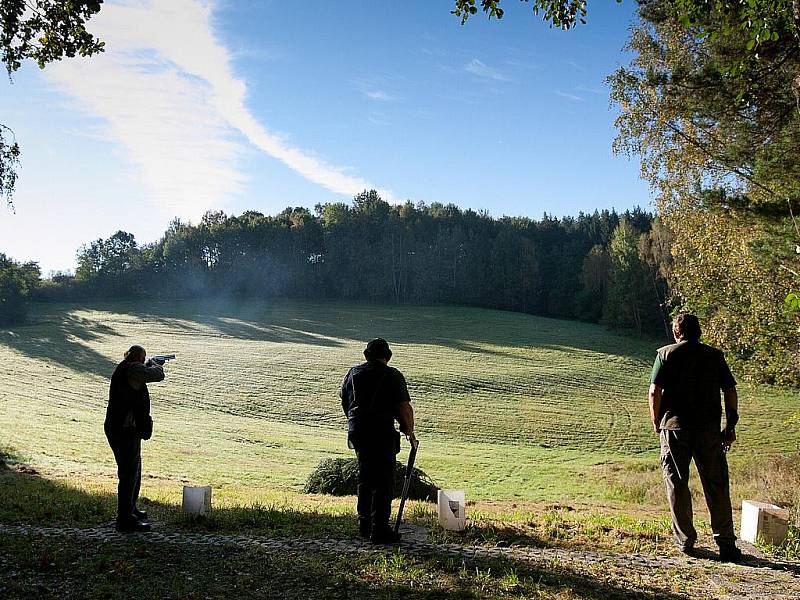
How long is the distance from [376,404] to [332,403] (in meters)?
26.8

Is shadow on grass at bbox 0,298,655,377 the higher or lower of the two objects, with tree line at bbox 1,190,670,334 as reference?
lower

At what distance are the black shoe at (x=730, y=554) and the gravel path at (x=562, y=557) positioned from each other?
0.08 metres

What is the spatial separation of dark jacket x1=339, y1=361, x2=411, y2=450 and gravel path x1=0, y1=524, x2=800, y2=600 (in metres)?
1.03

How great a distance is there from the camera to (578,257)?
3393 inches

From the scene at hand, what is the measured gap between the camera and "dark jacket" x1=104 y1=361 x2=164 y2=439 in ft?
22.4

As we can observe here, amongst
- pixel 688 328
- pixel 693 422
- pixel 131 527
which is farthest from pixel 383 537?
pixel 688 328

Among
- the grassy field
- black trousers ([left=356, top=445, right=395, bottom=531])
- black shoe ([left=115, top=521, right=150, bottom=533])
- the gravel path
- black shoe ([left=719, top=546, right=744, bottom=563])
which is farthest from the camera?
the grassy field

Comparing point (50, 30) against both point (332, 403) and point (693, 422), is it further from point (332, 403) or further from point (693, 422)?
point (332, 403)

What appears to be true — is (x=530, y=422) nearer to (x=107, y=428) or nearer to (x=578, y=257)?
(x=107, y=428)

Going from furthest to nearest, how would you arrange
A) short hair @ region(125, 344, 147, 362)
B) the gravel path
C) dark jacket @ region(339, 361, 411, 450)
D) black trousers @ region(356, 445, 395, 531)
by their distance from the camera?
→ short hair @ region(125, 344, 147, 362)
dark jacket @ region(339, 361, 411, 450)
black trousers @ region(356, 445, 395, 531)
the gravel path

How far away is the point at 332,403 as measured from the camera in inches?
1282

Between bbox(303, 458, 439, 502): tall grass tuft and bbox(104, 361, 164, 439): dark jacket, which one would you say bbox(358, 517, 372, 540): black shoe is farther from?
bbox(303, 458, 439, 502): tall grass tuft

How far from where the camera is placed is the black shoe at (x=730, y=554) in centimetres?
571

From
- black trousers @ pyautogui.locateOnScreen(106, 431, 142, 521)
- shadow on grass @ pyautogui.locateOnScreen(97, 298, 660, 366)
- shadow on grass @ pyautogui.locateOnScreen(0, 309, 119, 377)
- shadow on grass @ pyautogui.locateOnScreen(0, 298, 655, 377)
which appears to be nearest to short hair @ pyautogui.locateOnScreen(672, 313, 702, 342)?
black trousers @ pyautogui.locateOnScreen(106, 431, 142, 521)
